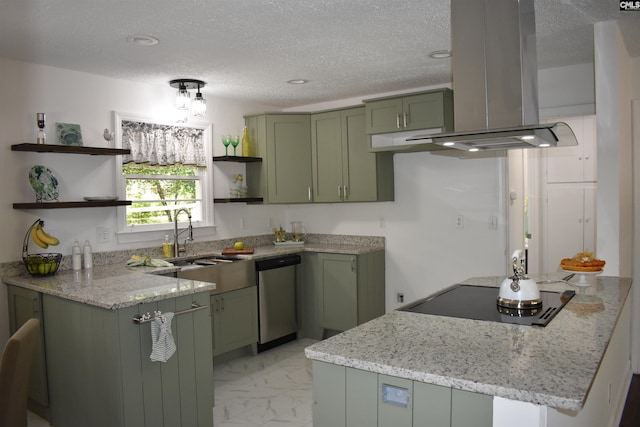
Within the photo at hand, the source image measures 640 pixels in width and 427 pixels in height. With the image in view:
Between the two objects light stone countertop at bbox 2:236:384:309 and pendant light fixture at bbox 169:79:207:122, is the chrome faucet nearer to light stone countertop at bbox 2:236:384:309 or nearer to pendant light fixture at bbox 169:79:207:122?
light stone countertop at bbox 2:236:384:309

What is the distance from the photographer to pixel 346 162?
489 cm

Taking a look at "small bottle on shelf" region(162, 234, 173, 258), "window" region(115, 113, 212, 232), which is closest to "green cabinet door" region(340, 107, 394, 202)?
"window" region(115, 113, 212, 232)

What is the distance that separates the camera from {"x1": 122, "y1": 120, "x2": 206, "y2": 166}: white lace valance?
417 centimetres

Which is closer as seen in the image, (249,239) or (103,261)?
(103,261)

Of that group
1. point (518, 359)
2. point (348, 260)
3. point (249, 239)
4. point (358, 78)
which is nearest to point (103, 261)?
point (249, 239)

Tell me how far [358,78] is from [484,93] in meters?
2.22

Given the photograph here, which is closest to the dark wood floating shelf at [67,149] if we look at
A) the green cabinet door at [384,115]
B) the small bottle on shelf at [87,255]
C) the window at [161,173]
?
the window at [161,173]

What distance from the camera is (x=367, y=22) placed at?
2914 millimetres

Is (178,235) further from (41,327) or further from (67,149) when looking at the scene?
(41,327)

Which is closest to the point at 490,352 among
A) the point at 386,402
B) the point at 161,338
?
the point at 386,402

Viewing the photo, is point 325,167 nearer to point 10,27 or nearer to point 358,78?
point 358,78

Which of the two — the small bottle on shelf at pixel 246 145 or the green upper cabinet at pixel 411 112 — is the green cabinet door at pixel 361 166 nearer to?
the green upper cabinet at pixel 411 112

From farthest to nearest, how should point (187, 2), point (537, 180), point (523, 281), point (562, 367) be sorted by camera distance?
point (537, 180) → point (187, 2) → point (523, 281) → point (562, 367)

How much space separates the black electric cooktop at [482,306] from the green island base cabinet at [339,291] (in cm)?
188
